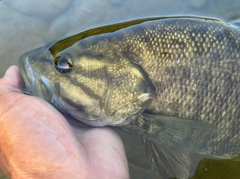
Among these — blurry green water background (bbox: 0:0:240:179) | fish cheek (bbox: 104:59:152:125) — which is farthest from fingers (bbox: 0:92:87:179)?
blurry green water background (bbox: 0:0:240:179)

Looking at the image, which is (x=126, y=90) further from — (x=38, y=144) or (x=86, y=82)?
(x=38, y=144)

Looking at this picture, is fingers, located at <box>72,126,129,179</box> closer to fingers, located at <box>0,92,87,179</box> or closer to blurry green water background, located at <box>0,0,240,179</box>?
fingers, located at <box>0,92,87,179</box>

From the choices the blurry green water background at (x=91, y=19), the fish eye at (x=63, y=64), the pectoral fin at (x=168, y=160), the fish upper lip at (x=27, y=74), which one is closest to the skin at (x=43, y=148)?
the fish upper lip at (x=27, y=74)

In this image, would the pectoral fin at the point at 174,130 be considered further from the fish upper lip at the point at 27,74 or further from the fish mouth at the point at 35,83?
the fish upper lip at the point at 27,74

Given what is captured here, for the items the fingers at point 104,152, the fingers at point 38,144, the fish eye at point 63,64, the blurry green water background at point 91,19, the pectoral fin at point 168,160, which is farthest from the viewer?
the blurry green water background at point 91,19

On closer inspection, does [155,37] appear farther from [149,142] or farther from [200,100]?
[149,142]

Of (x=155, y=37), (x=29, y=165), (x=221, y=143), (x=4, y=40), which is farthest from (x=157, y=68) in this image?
(x=4, y=40)

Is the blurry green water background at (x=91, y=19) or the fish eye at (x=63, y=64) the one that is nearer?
the fish eye at (x=63, y=64)
